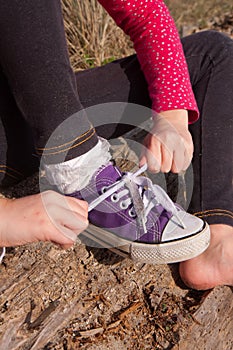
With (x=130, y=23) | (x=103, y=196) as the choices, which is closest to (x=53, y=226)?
(x=103, y=196)

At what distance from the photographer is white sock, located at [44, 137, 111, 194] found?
102cm

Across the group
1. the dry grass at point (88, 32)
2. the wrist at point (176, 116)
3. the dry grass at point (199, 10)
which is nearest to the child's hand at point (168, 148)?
the wrist at point (176, 116)

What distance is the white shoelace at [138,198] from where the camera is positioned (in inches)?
41.9

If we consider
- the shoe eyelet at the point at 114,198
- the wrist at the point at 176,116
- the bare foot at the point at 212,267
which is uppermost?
the wrist at the point at 176,116

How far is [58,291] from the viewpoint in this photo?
3.54 ft

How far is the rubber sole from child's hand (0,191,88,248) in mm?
144

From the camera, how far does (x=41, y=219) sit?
36.0 inches

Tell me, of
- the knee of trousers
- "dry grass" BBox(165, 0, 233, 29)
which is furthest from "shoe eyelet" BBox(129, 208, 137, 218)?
"dry grass" BBox(165, 0, 233, 29)

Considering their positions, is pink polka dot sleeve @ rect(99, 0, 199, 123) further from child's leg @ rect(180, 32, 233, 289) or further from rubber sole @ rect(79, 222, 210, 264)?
rubber sole @ rect(79, 222, 210, 264)

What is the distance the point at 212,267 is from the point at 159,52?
0.51m

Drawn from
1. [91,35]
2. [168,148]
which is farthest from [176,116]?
[91,35]

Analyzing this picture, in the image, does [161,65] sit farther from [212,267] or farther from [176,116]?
[212,267]

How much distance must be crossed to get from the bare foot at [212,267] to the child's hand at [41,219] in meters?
0.28

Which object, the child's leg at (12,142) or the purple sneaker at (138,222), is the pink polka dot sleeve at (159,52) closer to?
the purple sneaker at (138,222)
